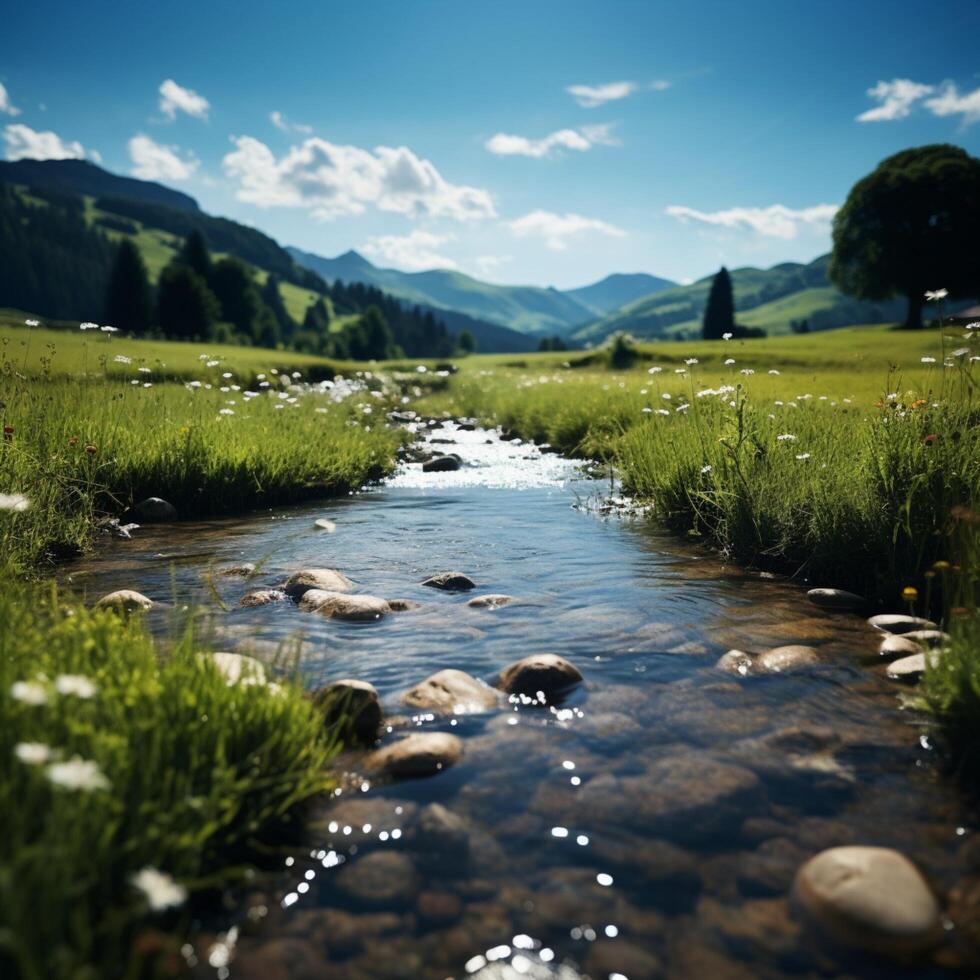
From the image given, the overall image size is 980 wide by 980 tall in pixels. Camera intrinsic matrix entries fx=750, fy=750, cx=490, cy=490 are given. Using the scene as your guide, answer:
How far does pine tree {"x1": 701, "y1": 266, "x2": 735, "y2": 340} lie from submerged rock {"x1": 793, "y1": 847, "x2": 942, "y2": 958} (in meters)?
89.5

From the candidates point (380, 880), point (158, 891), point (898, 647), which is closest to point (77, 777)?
point (158, 891)

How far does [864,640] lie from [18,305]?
172094 mm

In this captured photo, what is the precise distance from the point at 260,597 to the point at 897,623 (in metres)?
5.05

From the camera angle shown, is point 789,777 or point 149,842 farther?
point 789,777

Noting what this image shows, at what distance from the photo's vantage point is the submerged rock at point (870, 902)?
263 centimetres

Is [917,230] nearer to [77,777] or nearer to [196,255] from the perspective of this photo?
[77,777]

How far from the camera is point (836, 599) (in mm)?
6406

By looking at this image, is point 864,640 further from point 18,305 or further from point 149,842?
point 18,305

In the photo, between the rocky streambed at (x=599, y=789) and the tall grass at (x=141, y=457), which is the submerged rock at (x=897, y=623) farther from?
the tall grass at (x=141, y=457)

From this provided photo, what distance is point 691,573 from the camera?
292 inches

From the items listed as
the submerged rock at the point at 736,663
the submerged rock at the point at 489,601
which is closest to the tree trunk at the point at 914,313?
the submerged rock at the point at 489,601

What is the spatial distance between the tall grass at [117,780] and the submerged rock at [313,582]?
2753 millimetres

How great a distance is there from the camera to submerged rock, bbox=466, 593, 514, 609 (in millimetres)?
6379

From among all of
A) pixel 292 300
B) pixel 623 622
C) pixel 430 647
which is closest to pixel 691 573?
pixel 623 622
